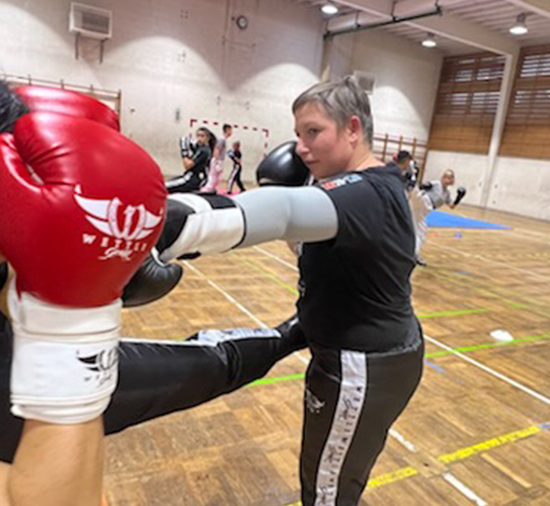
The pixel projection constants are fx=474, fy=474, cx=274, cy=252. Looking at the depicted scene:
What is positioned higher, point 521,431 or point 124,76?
point 124,76

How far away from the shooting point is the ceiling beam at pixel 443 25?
10664mm

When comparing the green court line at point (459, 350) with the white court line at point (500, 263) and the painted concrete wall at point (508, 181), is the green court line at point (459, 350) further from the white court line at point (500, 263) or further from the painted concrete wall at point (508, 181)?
the painted concrete wall at point (508, 181)

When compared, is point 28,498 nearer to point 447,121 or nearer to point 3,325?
point 3,325

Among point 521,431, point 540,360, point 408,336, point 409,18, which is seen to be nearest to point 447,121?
point 409,18

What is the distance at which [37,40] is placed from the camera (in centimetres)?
1005

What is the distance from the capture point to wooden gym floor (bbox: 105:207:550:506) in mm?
1793

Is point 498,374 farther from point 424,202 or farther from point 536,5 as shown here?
point 536,5

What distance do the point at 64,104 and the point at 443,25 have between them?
12.9 meters

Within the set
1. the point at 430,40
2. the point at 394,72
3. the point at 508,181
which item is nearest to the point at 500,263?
the point at 508,181

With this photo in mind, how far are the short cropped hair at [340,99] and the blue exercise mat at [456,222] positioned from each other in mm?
8340

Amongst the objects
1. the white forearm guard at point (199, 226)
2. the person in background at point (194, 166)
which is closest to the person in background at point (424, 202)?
the person in background at point (194, 166)

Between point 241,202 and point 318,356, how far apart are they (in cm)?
54

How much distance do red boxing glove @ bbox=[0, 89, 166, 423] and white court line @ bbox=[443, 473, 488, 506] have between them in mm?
1759

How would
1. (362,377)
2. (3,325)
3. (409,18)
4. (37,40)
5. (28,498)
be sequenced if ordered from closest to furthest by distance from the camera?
1. (28,498)
2. (3,325)
3. (362,377)
4. (37,40)
5. (409,18)
